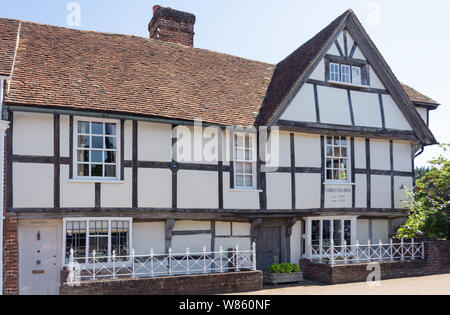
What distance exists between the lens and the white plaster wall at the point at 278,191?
51.9 ft

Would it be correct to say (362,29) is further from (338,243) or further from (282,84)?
(338,243)

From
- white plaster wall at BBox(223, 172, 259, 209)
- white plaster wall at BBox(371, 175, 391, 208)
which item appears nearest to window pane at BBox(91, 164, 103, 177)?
white plaster wall at BBox(223, 172, 259, 209)

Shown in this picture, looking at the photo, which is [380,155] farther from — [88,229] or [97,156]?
[88,229]

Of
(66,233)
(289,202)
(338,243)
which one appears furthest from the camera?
(338,243)

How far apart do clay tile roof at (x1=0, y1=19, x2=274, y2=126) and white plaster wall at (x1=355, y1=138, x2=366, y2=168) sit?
12.8 ft

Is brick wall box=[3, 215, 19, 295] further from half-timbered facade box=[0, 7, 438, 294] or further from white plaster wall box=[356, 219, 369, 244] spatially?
white plaster wall box=[356, 219, 369, 244]

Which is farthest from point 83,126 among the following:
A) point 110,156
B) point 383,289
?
point 383,289

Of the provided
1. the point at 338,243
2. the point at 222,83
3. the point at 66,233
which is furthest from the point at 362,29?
the point at 66,233

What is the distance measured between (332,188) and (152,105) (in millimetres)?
6969

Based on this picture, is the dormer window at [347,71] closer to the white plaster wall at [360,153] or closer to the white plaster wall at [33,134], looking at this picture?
the white plaster wall at [360,153]

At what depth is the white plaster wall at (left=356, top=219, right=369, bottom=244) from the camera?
697 inches

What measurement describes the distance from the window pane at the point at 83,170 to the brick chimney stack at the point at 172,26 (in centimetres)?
767

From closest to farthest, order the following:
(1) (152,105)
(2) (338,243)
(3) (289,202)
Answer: (1) (152,105)
(3) (289,202)
(2) (338,243)

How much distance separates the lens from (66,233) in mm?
13195
